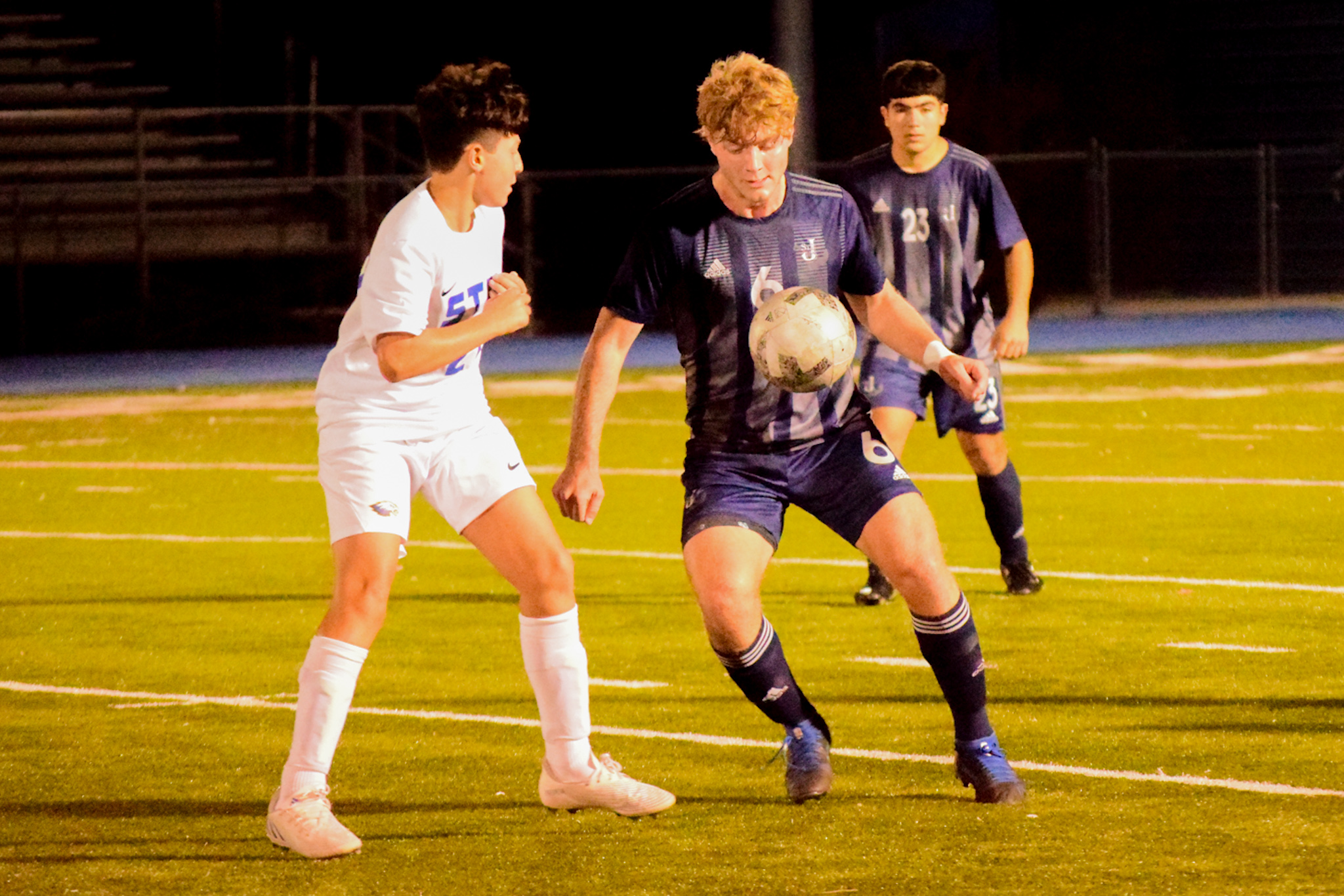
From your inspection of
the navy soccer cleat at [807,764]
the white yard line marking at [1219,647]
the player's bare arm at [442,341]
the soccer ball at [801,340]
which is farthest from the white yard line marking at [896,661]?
the player's bare arm at [442,341]

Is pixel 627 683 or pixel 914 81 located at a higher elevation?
pixel 914 81

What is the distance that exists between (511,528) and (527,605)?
0.24 m

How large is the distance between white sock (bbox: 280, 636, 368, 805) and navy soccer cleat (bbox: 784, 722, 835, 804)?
49.4 inches

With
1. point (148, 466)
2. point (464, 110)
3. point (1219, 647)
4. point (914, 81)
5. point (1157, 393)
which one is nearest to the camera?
point (464, 110)

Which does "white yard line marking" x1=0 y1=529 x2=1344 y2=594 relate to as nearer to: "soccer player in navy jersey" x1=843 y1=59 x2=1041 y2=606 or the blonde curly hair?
"soccer player in navy jersey" x1=843 y1=59 x2=1041 y2=606

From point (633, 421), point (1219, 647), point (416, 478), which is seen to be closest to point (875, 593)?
point (1219, 647)

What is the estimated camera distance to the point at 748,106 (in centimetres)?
566

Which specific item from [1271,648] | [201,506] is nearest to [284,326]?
[201,506]

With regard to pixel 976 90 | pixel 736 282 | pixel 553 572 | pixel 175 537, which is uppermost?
pixel 976 90

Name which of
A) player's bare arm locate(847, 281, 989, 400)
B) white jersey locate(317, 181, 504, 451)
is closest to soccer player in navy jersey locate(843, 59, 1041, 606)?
player's bare arm locate(847, 281, 989, 400)

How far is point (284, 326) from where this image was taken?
27500 millimetres

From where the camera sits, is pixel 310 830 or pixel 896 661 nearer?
pixel 310 830

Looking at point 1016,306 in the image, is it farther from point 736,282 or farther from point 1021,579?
point 736,282

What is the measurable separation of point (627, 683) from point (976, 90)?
2182 centimetres
